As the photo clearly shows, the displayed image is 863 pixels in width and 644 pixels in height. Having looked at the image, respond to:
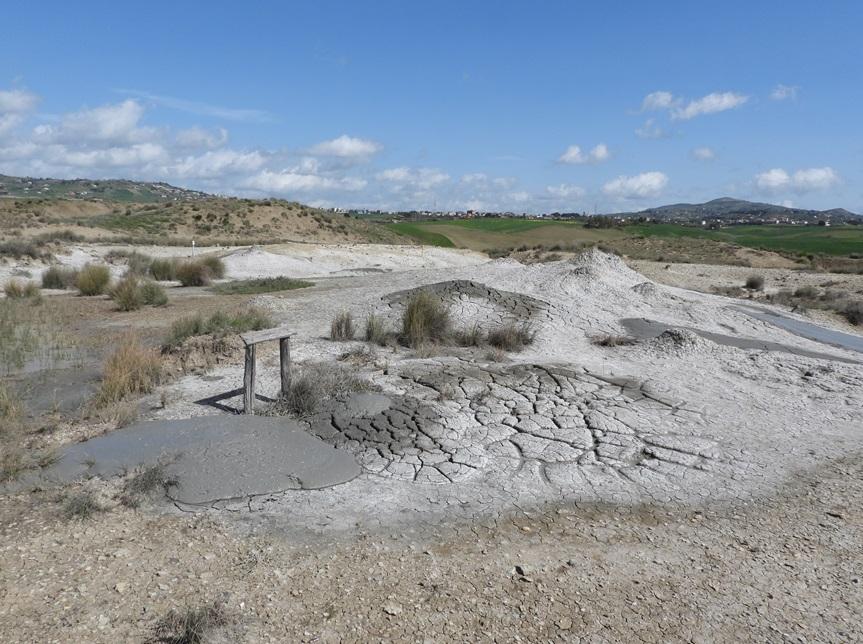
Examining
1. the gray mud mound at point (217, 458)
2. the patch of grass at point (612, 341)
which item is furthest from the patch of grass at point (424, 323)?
the gray mud mound at point (217, 458)

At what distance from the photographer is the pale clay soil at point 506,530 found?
398cm

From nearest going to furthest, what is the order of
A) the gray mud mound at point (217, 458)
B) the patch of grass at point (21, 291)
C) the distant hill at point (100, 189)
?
the gray mud mound at point (217, 458) < the patch of grass at point (21, 291) < the distant hill at point (100, 189)

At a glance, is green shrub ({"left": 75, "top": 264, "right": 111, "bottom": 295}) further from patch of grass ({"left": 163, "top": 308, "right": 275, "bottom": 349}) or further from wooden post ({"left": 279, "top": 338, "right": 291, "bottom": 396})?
wooden post ({"left": 279, "top": 338, "right": 291, "bottom": 396})

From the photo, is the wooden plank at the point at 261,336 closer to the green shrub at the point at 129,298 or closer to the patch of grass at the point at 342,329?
the patch of grass at the point at 342,329

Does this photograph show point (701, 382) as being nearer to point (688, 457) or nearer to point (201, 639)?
point (688, 457)

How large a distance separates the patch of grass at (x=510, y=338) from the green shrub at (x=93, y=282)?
41.1 feet

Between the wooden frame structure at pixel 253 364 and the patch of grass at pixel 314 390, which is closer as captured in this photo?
the wooden frame structure at pixel 253 364

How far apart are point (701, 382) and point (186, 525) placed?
7.68 meters

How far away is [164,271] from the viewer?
22.8 meters

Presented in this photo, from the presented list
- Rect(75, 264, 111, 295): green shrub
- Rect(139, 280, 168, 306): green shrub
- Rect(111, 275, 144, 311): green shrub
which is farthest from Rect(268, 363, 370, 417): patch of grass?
Rect(75, 264, 111, 295): green shrub

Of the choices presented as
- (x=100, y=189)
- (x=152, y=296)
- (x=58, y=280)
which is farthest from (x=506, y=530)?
(x=100, y=189)

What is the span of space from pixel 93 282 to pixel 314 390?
1368 centimetres

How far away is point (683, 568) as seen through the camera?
4648 millimetres

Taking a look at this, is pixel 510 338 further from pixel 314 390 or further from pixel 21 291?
pixel 21 291
